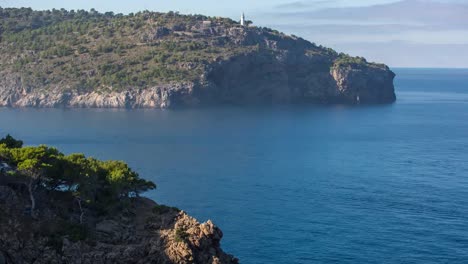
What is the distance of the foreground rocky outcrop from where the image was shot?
135ft

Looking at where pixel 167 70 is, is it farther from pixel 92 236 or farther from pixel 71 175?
pixel 92 236

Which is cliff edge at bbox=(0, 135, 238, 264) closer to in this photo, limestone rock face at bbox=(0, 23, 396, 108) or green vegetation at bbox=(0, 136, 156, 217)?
green vegetation at bbox=(0, 136, 156, 217)

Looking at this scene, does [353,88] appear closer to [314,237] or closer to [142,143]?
[142,143]

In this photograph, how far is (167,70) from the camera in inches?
6762

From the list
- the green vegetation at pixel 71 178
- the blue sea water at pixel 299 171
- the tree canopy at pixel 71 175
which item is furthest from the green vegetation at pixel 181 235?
the blue sea water at pixel 299 171

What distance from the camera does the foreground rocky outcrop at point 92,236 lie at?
1615 inches

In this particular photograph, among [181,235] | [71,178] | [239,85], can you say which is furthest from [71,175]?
[239,85]

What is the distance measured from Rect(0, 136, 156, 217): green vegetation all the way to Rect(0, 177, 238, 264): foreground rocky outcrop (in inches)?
29.0

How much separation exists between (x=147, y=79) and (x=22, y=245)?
129586 mm

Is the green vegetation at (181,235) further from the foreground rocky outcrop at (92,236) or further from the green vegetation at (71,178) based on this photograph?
the green vegetation at (71,178)

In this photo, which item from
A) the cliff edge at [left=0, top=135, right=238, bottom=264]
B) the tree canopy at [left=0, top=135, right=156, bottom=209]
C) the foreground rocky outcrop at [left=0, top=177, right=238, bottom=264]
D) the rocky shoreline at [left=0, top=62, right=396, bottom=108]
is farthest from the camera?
the rocky shoreline at [left=0, top=62, right=396, bottom=108]

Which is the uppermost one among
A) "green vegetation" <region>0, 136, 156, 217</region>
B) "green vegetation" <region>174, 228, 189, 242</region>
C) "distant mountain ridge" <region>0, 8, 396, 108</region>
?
"distant mountain ridge" <region>0, 8, 396, 108</region>

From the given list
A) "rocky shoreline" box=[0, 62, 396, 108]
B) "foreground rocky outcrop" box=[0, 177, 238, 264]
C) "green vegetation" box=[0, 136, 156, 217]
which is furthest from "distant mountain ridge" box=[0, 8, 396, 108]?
"foreground rocky outcrop" box=[0, 177, 238, 264]

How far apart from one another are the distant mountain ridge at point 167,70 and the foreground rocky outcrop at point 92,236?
118 m
